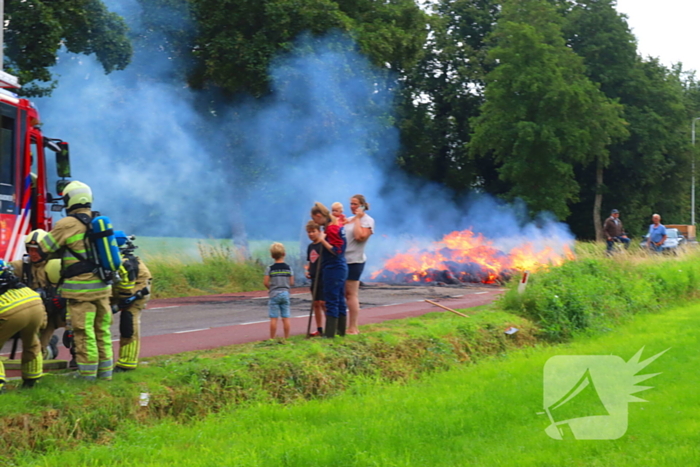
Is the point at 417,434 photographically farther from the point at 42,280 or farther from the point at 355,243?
the point at 355,243

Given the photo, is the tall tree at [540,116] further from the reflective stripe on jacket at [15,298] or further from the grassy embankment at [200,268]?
the reflective stripe on jacket at [15,298]

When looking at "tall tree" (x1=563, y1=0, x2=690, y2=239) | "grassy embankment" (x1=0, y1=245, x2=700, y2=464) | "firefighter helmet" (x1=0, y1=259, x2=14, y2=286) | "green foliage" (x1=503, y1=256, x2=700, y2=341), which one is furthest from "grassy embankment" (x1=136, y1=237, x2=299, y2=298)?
"tall tree" (x1=563, y1=0, x2=690, y2=239)

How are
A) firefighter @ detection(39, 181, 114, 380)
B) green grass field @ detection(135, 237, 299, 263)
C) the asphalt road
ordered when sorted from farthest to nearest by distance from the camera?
green grass field @ detection(135, 237, 299, 263) < the asphalt road < firefighter @ detection(39, 181, 114, 380)

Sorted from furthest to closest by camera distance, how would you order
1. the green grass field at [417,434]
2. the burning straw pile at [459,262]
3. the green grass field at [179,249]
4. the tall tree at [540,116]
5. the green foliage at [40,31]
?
the tall tree at [540,116]
the burning straw pile at [459,262]
the green grass field at [179,249]
the green foliage at [40,31]
the green grass field at [417,434]

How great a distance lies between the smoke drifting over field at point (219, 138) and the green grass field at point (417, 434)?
16220 millimetres

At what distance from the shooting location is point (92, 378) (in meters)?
6.86

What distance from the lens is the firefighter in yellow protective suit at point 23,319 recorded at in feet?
20.8

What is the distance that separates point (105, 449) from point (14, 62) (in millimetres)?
12329

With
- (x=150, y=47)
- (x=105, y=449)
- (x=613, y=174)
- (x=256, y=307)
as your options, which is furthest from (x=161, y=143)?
(x=613, y=174)

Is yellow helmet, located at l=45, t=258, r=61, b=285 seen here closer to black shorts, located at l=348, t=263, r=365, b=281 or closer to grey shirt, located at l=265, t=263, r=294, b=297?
grey shirt, located at l=265, t=263, r=294, b=297

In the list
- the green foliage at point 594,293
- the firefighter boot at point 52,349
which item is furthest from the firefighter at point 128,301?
the green foliage at point 594,293

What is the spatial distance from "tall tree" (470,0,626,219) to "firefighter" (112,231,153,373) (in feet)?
112

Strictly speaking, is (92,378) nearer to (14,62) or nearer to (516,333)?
(516,333)

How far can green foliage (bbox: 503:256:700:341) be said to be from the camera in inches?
502
